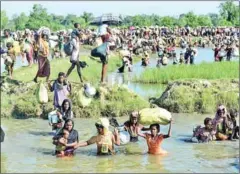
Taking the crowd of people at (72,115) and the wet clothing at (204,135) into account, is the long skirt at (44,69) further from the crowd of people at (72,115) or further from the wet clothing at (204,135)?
the wet clothing at (204,135)

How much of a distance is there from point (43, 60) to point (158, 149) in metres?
5.79

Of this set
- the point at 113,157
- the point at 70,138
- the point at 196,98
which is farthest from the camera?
the point at 196,98

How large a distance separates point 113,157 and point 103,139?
0.40m

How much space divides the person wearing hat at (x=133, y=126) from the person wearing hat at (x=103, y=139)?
2.39 ft

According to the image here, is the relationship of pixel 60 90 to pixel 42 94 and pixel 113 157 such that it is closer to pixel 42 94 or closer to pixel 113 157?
pixel 42 94

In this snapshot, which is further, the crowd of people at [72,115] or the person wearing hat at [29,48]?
the person wearing hat at [29,48]

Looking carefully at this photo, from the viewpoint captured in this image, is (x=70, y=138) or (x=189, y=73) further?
(x=189, y=73)

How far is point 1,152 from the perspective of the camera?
10.5 meters

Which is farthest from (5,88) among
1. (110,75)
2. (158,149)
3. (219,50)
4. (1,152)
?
(219,50)

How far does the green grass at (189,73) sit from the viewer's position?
2112 centimetres

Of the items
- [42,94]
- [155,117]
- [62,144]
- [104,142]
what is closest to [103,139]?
[104,142]

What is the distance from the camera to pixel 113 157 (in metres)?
10.3

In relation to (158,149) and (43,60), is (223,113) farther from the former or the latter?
(43,60)

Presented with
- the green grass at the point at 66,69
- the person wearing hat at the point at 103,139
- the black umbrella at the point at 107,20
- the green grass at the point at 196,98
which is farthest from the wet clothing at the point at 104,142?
the black umbrella at the point at 107,20
